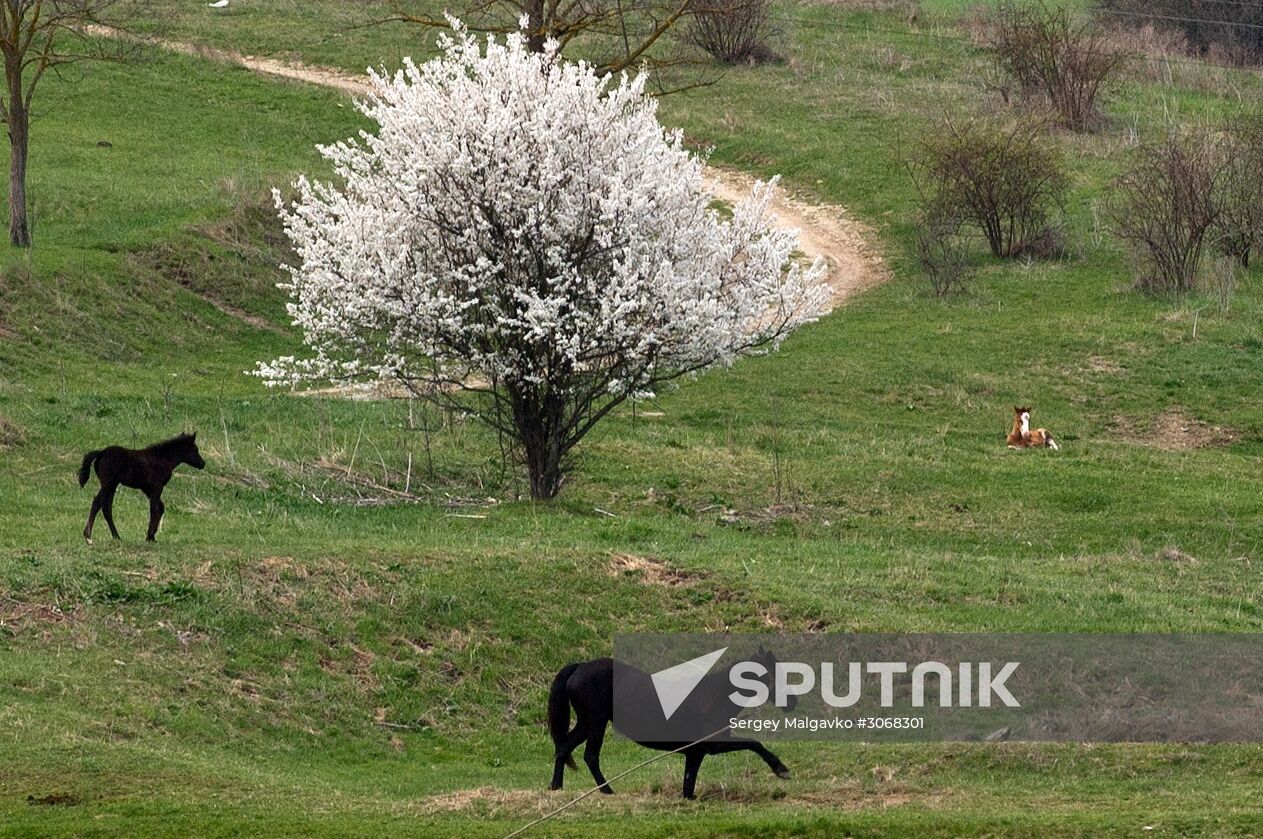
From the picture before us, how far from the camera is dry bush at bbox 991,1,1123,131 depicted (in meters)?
54.2

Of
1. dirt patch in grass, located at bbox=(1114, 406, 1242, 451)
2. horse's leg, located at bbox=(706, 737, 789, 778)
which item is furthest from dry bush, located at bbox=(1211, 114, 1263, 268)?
horse's leg, located at bbox=(706, 737, 789, 778)

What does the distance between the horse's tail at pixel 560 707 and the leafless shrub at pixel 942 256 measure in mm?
31134

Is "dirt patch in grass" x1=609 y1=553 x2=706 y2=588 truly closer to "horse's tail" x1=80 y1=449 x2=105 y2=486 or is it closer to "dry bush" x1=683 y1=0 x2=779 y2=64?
"horse's tail" x1=80 y1=449 x2=105 y2=486

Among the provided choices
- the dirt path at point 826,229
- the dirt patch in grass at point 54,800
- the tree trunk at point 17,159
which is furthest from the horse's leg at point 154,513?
the dirt path at point 826,229

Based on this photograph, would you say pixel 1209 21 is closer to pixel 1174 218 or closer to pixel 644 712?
pixel 1174 218

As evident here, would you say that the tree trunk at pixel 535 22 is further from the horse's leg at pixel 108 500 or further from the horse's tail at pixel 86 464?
the horse's tail at pixel 86 464

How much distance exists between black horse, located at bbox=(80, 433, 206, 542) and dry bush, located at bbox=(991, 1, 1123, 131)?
41.3 metres

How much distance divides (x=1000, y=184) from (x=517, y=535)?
26.1 meters

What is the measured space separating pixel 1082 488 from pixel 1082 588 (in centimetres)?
669

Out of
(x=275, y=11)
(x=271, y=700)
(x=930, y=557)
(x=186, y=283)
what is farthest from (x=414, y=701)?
(x=275, y=11)

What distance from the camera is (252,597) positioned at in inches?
697

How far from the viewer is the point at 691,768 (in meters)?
13.0

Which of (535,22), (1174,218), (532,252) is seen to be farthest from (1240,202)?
(532,252)

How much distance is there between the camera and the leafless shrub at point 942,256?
1694 inches
